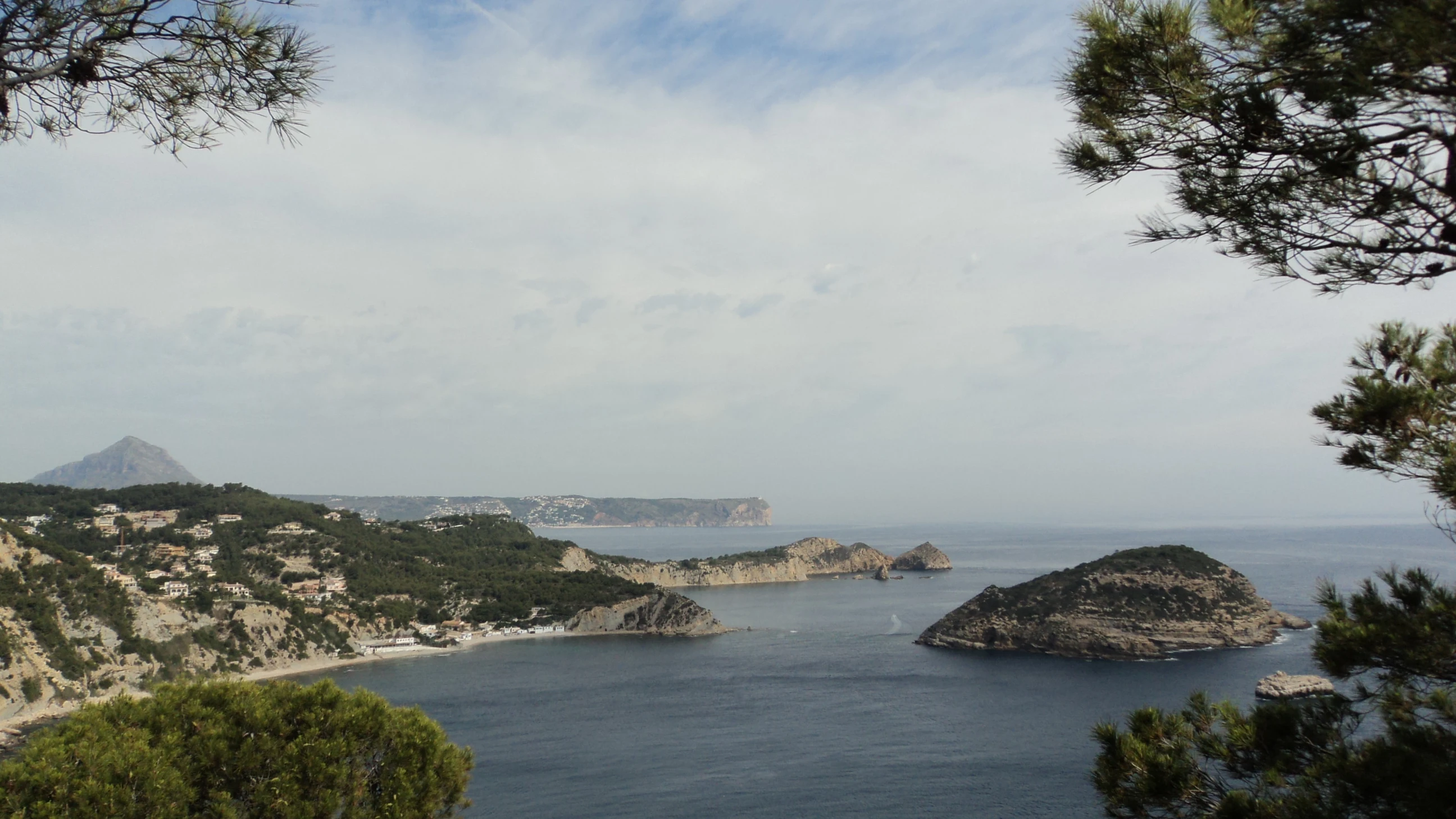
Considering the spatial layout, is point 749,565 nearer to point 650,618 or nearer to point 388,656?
point 650,618

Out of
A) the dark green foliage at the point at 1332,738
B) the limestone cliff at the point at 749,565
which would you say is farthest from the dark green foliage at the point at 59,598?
the dark green foliage at the point at 1332,738

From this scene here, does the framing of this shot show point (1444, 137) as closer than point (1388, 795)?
Yes

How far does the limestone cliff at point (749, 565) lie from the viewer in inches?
4279

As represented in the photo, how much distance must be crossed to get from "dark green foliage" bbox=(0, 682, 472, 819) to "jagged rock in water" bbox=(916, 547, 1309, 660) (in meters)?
54.6

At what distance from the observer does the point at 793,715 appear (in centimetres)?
4475

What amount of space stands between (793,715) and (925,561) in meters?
97.1

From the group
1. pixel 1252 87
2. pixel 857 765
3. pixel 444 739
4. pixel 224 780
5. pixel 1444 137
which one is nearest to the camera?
pixel 1444 137

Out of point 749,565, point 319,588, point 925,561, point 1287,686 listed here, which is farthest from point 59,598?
point 925,561

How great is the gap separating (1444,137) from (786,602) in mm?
100608

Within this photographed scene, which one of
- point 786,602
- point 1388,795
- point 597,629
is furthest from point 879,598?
point 1388,795

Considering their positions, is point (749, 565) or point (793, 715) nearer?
point (793, 715)

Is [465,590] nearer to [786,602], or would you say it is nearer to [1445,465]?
[786,602]

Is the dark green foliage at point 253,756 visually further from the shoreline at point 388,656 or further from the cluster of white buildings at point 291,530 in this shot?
the cluster of white buildings at point 291,530

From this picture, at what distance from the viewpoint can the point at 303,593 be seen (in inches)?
2872
